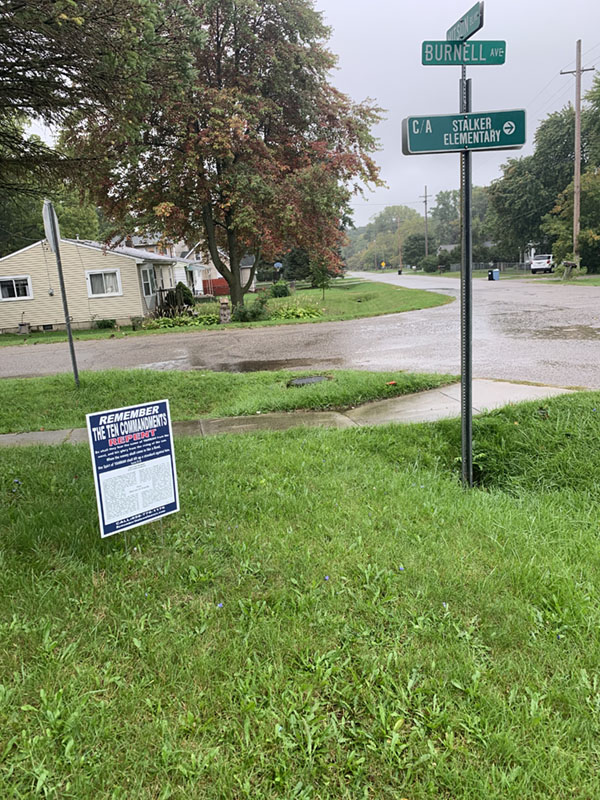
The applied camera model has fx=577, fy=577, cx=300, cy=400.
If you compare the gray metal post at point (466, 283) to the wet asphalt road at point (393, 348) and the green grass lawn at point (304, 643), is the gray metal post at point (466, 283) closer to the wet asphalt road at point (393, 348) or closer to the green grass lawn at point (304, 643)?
the green grass lawn at point (304, 643)

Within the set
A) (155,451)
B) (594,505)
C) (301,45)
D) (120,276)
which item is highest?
(301,45)

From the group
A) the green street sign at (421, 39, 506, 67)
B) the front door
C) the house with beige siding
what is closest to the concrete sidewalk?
the green street sign at (421, 39, 506, 67)

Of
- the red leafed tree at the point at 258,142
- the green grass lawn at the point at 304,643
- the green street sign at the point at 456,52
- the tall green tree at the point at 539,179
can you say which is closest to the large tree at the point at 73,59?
the green street sign at the point at 456,52

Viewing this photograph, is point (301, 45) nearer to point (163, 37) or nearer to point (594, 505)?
point (163, 37)

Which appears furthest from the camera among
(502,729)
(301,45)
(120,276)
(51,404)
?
(120,276)

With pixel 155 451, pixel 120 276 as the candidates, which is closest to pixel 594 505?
pixel 155 451

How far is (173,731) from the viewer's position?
2.13 metres

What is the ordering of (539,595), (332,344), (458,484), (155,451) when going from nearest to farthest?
1. (539,595)
2. (155,451)
3. (458,484)
4. (332,344)

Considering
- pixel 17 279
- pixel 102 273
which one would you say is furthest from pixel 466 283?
pixel 17 279

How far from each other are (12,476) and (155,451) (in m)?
2.11

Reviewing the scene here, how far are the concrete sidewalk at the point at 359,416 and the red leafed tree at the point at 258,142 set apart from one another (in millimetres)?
13785

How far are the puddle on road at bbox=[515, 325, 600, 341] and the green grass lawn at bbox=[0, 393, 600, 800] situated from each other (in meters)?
8.47

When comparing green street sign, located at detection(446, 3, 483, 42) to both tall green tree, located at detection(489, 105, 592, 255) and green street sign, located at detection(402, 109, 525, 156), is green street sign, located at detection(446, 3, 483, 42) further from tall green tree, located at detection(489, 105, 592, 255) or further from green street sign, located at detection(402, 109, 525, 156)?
tall green tree, located at detection(489, 105, 592, 255)

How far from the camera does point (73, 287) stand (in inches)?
1031
